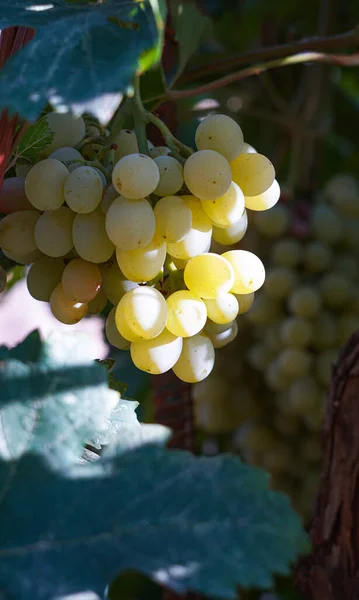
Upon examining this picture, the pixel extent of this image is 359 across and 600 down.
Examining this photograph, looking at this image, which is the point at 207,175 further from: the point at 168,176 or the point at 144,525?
the point at 144,525

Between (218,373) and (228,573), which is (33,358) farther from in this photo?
(218,373)

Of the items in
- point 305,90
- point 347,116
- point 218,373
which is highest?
point 305,90

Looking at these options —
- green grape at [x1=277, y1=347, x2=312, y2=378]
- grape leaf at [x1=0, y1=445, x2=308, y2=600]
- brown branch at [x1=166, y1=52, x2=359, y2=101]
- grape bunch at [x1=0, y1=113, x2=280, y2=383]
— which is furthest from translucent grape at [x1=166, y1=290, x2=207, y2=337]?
green grape at [x1=277, y1=347, x2=312, y2=378]

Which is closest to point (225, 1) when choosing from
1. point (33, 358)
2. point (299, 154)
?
point (299, 154)

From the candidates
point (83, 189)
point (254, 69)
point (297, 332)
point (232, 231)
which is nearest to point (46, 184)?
point (83, 189)

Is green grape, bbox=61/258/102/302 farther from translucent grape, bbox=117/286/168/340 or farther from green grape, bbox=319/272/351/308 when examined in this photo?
green grape, bbox=319/272/351/308

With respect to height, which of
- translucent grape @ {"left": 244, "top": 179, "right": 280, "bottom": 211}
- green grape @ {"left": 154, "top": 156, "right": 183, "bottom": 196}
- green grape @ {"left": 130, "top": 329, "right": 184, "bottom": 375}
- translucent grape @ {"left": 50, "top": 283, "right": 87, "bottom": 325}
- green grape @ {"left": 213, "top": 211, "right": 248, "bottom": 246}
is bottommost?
green grape @ {"left": 130, "top": 329, "right": 184, "bottom": 375}
